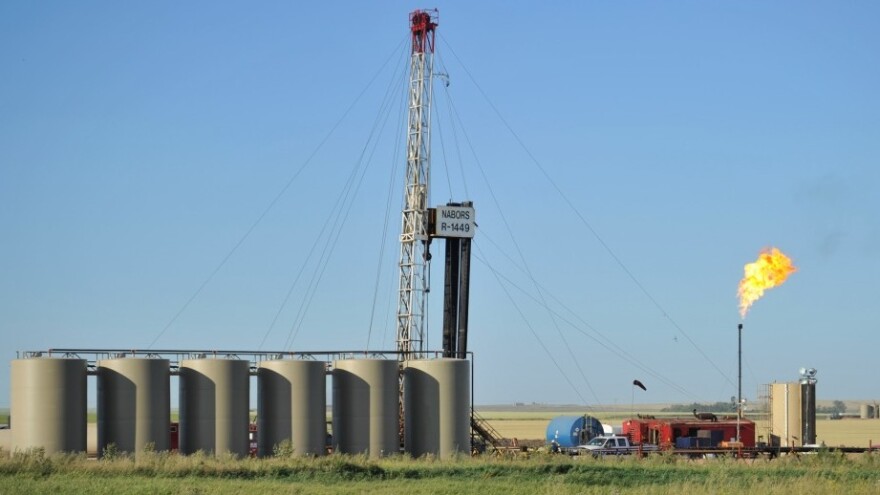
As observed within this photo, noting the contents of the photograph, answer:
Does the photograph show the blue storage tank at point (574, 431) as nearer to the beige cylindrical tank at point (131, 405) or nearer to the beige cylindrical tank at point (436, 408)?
the beige cylindrical tank at point (436, 408)

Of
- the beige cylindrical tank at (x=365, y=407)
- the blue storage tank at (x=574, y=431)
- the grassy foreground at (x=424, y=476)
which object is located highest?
the beige cylindrical tank at (x=365, y=407)

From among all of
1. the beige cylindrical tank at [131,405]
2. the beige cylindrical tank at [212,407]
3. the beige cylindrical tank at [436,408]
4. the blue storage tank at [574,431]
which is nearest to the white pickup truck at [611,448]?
the beige cylindrical tank at [436,408]

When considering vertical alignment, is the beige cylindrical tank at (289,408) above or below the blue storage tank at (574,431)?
above

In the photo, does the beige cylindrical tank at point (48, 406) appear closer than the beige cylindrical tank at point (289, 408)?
Yes

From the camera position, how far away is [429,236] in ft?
219

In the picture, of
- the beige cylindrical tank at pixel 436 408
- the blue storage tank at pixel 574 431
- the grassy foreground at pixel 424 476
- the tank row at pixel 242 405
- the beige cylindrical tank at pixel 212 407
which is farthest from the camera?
the blue storage tank at pixel 574 431

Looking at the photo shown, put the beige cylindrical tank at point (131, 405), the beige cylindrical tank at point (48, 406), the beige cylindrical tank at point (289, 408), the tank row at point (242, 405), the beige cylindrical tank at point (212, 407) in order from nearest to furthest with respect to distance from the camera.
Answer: the beige cylindrical tank at point (48, 406), the tank row at point (242, 405), the beige cylindrical tank at point (131, 405), the beige cylindrical tank at point (212, 407), the beige cylindrical tank at point (289, 408)

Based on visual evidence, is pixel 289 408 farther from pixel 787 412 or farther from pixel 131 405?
pixel 787 412

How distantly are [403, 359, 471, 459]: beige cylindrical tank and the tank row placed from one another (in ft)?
0.14

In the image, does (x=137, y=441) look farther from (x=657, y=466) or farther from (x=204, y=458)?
(x=657, y=466)

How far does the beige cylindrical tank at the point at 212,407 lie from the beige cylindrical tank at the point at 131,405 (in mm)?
1096

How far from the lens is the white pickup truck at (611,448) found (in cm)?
5947

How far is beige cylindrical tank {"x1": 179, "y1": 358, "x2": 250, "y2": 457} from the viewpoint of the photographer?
5209cm

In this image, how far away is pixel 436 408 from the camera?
5588cm
